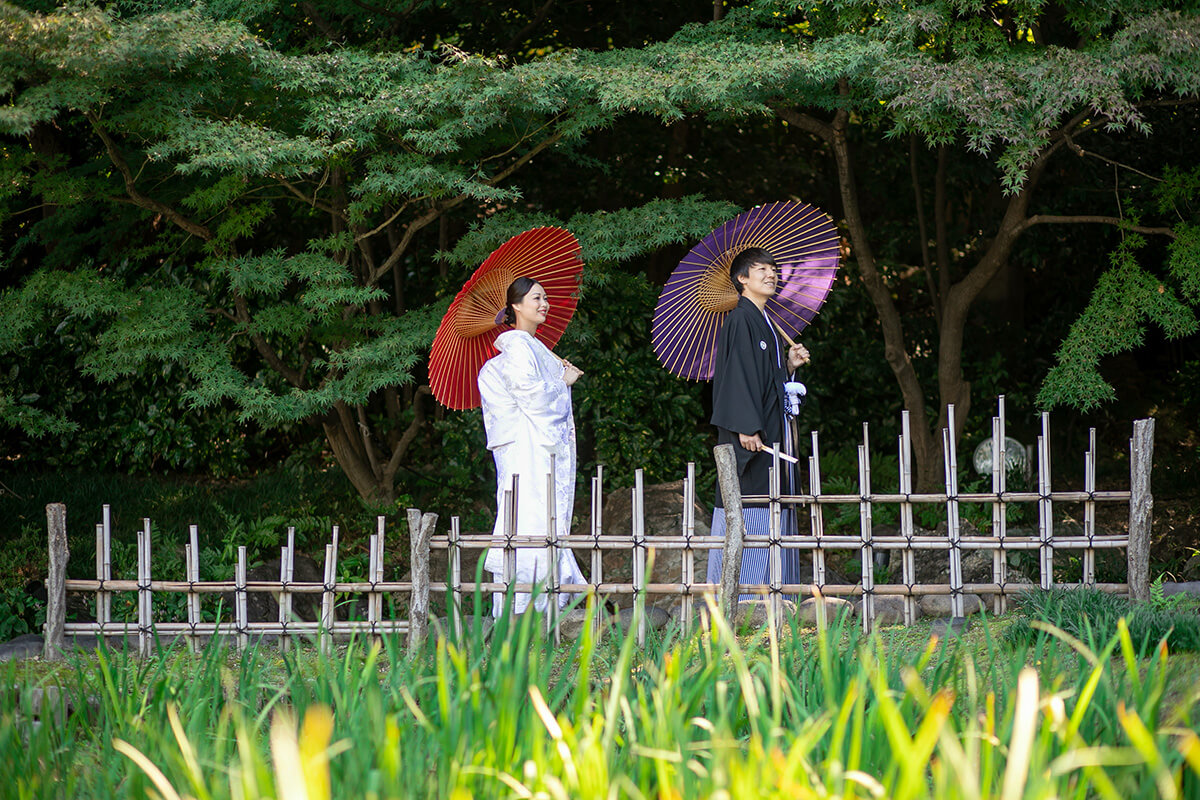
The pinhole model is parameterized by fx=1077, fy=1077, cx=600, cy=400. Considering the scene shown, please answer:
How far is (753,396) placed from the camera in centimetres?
471

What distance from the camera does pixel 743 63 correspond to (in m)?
4.94

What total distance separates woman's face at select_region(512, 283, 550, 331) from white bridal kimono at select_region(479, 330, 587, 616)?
0.06m

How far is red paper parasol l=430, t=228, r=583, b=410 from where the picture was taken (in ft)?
16.1

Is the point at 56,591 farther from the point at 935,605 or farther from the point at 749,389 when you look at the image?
the point at 935,605

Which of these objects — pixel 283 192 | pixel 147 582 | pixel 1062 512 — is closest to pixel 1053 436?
pixel 1062 512

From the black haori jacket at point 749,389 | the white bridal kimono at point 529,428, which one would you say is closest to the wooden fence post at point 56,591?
the white bridal kimono at point 529,428

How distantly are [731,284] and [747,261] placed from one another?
29cm

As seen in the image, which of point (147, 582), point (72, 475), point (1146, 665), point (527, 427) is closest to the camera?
point (1146, 665)

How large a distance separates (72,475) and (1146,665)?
7006 mm

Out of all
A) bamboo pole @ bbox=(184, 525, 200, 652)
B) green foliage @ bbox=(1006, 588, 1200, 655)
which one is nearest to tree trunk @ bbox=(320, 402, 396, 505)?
bamboo pole @ bbox=(184, 525, 200, 652)

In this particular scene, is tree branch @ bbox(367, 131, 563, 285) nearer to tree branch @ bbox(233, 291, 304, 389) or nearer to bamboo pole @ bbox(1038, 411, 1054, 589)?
tree branch @ bbox(233, 291, 304, 389)

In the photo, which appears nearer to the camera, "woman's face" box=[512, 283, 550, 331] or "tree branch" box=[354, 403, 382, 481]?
"woman's face" box=[512, 283, 550, 331]

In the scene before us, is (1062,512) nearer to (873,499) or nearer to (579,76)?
Result: (873,499)

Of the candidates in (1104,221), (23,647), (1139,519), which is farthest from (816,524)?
(23,647)
